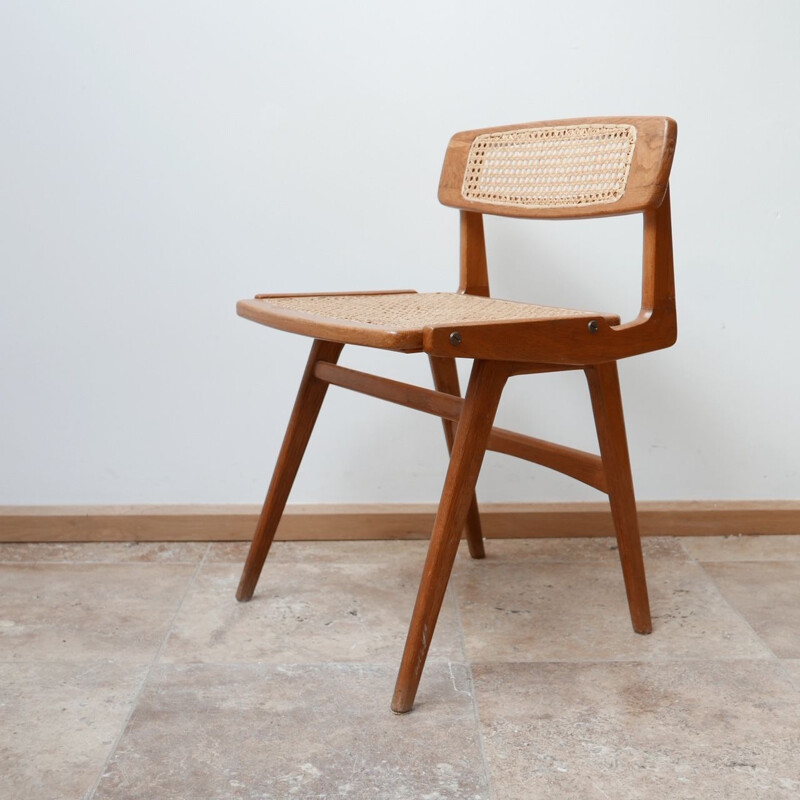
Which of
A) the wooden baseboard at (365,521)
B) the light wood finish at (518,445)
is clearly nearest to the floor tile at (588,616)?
the wooden baseboard at (365,521)

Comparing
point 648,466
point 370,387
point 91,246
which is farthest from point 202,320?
point 648,466

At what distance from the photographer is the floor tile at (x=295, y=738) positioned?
1036mm

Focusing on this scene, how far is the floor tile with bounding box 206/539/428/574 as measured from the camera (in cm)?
171

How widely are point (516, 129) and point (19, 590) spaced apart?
42.4 inches

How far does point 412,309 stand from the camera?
4.29 feet

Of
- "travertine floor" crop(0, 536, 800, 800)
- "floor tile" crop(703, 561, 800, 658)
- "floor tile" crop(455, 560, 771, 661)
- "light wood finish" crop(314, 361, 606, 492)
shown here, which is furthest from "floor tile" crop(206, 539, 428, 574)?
"floor tile" crop(703, 561, 800, 658)

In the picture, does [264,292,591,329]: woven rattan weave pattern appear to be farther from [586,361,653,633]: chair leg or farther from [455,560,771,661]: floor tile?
[455,560,771,661]: floor tile

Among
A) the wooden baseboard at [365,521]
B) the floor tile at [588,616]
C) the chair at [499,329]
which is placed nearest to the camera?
the chair at [499,329]

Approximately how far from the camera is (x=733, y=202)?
171 cm

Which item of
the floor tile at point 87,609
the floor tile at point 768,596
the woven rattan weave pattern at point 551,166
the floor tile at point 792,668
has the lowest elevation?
the floor tile at point 768,596

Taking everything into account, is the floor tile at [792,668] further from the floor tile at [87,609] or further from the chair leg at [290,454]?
the floor tile at [87,609]

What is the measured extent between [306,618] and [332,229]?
67 centimetres

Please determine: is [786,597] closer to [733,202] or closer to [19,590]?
[733,202]

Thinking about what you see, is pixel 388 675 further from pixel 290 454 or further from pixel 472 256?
pixel 472 256
